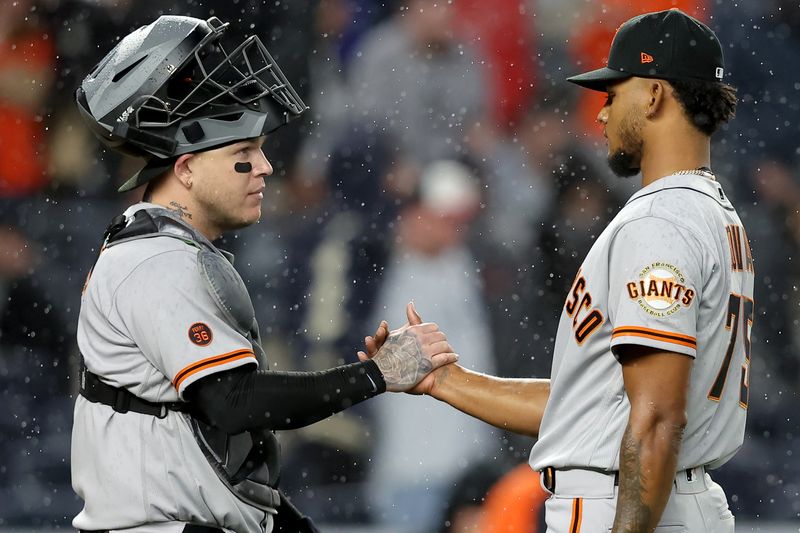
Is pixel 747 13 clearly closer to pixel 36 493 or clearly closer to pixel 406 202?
pixel 406 202

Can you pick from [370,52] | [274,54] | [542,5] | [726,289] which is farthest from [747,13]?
[726,289]

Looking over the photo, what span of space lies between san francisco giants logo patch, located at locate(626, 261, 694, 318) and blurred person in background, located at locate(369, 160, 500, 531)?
333cm

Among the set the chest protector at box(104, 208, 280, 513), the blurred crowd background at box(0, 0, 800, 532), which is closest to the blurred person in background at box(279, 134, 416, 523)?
the blurred crowd background at box(0, 0, 800, 532)

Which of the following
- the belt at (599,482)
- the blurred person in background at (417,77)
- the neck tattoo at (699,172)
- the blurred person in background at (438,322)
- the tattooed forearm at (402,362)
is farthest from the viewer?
the blurred person in background at (417,77)

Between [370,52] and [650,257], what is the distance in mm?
4030

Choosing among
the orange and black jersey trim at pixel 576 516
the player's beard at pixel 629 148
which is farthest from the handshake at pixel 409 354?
the player's beard at pixel 629 148

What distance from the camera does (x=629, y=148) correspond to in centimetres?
246

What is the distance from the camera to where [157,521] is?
231 centimetres

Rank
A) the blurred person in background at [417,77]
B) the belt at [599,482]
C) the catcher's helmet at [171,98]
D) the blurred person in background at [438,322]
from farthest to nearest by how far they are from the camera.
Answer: the blurred person in background at [417,77] < the blurred person in background at [438,322] < the catcher's helmet at [171,98] < the belt at [599,482]

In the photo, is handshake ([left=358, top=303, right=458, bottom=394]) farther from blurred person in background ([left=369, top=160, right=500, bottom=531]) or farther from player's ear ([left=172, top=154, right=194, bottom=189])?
blurred person in background ([left=369, top=160, right=500, bottom=531])

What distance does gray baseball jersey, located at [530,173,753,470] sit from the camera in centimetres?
215

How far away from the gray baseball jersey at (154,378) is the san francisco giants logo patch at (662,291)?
826 millimetres

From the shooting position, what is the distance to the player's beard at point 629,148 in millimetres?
2443

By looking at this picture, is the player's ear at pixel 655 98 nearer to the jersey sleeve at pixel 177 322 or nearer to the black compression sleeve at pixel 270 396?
the black compression sleeve at pixel 270 396
